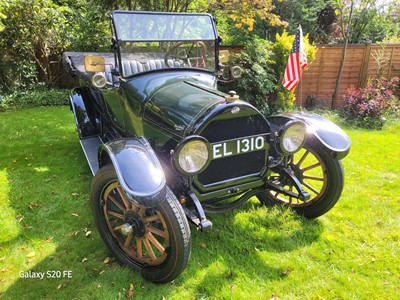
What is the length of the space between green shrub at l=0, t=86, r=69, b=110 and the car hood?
22.6 feet

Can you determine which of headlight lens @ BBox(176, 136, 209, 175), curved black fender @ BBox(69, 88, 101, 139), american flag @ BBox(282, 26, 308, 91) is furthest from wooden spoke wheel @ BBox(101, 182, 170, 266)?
american flag @ BBox(282, 26, 308, 91)

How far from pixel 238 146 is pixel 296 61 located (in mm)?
3830

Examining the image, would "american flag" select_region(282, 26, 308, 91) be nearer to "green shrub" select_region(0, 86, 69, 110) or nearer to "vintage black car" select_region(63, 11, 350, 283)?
"vintage black car" select_region(63, 11, 350, 283)

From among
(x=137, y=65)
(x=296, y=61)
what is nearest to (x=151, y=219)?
(x=137, y=65)

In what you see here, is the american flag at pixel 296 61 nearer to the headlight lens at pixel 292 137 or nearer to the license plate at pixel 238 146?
the headlight lens at pixel 292 137

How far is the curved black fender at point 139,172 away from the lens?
1857 mm

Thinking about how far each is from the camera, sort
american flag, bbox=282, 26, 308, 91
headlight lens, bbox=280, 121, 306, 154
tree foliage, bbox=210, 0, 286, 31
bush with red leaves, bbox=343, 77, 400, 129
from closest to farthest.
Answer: headlight lens, bbox=280, 121, 306, 154, american flag, bbox=282, 26, 308, 91, bush with red leaves, bbox=343, 77, 400, 129, tree foliage, bbox=210, 0, 286, 31

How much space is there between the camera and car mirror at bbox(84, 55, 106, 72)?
9.03 ft

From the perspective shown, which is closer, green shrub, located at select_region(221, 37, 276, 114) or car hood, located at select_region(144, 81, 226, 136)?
car hood, located at select_region(144, 81, 226, 136)

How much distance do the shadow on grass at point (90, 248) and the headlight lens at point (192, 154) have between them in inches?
32.5

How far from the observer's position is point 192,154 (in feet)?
6.90

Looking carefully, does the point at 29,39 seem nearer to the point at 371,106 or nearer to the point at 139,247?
the point at 139,247

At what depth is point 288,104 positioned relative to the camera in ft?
24.5

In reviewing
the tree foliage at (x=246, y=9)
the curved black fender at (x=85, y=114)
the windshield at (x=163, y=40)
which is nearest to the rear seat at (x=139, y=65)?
the windshield at (x=163, y=40)
